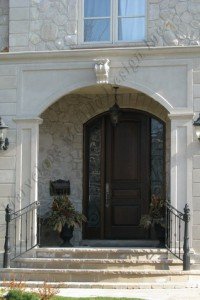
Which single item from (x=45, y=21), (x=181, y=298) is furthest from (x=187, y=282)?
(x=45, y=21)

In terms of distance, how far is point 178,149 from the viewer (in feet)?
31.8

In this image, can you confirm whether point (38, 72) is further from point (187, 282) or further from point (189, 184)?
point (187, 282)

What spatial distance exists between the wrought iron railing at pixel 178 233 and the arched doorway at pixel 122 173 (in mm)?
1581

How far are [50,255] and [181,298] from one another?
2.68 m

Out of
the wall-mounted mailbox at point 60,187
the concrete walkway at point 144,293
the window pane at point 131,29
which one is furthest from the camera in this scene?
the wall-mounted mailbox at point 60,187

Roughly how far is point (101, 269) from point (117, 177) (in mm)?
2536

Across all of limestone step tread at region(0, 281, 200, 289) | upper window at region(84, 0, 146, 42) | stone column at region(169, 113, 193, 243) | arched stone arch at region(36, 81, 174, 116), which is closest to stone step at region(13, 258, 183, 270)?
limestone step tread at region(0, 281, 200, 289)

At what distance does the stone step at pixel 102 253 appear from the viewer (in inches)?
Result: 373

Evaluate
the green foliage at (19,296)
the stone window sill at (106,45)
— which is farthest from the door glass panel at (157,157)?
the green foliage at (19,296)

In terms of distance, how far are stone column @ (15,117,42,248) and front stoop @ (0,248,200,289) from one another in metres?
0.57

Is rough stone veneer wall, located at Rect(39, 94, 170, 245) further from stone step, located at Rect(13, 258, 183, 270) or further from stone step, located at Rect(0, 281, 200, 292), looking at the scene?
stone step, located at Rect(0, 281, 200, 292)

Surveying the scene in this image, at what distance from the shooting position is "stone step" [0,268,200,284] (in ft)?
29.0

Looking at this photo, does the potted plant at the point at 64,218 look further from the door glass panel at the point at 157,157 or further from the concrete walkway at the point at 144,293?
the concrete walkway at the point at 144,293

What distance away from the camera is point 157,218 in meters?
10.3
